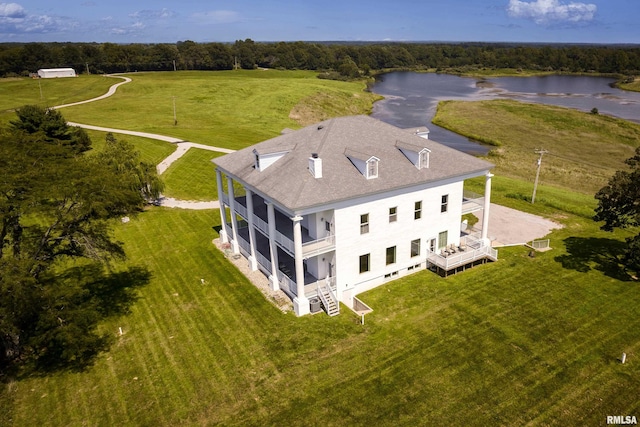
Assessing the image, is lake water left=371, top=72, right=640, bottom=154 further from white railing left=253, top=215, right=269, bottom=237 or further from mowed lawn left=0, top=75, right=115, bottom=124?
mowed lawn left=0, top=75, right=115, bottom=124

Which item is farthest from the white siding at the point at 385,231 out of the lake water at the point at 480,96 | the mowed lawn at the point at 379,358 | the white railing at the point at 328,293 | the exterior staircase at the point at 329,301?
the lake water at the point at 480,96

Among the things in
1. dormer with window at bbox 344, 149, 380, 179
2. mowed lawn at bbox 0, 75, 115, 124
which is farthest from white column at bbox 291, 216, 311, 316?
mowed lawn at bbox 0, 75, 115, 124

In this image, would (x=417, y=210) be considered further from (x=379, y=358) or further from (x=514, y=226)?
(x=514, y=226)

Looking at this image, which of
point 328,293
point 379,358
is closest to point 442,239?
point 328,293

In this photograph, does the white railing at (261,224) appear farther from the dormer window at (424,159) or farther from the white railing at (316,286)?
the dormer window at (424,159)

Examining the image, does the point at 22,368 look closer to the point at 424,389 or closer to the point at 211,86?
the point at 424,389
